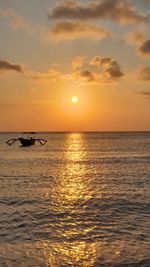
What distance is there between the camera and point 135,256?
15.7 metres

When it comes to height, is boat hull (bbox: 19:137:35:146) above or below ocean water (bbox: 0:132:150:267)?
above

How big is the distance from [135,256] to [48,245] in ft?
14.6

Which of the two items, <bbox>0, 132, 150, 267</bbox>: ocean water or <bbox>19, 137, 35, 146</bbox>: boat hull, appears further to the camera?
<bbox>19, 137, 35, 146</bbox>: boat hull

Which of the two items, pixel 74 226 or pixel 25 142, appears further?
pixel 25 142

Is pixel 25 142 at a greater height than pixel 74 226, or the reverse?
pixel 25 142

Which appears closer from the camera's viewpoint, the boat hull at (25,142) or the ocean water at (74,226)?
the ocean water at (74,226)

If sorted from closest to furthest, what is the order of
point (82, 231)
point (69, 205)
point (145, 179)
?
point (82, 231), point (69, 205), point (145, 179)

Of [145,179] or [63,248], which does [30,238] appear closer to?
[63,248]

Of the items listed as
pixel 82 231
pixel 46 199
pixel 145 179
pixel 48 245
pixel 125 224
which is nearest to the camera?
pixel 48 245

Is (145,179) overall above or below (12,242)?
above

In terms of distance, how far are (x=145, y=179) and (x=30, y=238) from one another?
27.3 meters

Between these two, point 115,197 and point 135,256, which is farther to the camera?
point 115,197

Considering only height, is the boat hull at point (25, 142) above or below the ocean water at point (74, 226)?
above

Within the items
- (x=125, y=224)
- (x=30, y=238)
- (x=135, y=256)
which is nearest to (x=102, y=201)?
(x=125, y=224)
